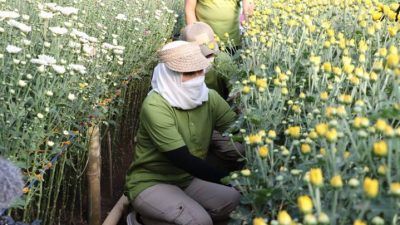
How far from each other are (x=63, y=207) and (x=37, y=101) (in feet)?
3.37

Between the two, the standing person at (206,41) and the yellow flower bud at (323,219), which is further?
the standing person at (206,41)

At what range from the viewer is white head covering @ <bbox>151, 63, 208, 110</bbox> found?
10.2ft

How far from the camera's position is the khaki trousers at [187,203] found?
3.12m

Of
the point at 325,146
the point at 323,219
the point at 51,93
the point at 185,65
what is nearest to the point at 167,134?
the point at 185,65

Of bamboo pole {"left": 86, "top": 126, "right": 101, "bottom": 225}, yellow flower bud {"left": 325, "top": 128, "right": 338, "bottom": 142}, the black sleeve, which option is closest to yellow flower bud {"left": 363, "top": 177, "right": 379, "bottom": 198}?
yellow flower bud {"left": 325, "top": 128, "right": 338, "bottom": 142}

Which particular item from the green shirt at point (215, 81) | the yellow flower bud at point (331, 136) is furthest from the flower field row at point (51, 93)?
the yellow flower bud at point (331, 136)

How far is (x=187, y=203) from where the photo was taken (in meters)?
3.16

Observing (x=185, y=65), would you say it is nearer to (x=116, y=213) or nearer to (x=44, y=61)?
(x=44, y=61)

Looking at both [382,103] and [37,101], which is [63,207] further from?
[382,103]

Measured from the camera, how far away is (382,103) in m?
1.85

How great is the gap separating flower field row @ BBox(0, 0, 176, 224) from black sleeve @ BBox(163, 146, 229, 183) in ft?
1.66

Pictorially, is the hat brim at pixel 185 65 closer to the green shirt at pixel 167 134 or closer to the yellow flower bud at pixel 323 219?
the green shirt at pixel 167 134

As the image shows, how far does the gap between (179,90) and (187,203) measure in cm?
63

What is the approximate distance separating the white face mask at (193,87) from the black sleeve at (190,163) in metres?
0.30
